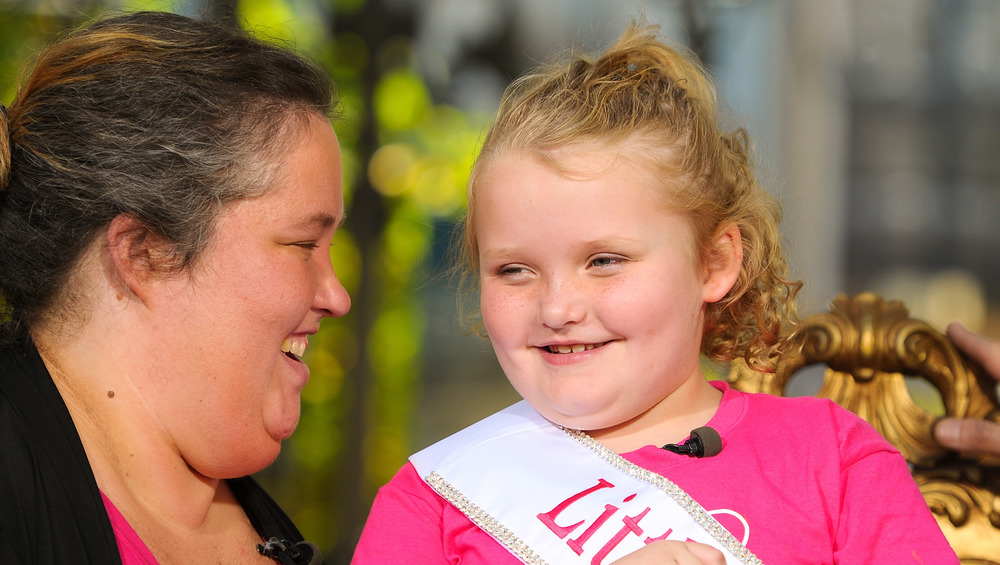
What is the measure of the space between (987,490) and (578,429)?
808 millimetres

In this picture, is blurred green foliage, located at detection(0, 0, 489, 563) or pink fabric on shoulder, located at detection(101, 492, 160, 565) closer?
pink fabric on shoulder, located at detection(101, 492, 160, 565)

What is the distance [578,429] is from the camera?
156 centimetres

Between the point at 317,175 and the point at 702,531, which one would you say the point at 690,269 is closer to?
the point at 702,531

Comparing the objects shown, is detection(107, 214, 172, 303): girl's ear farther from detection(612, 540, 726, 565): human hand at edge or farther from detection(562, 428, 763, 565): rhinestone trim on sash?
detection(612, 540, 726, 565): human hand at edge

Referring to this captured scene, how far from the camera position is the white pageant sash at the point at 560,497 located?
4.67 feet

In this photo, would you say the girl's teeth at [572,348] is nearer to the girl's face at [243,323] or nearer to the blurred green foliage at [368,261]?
the girl's face at [243,323]

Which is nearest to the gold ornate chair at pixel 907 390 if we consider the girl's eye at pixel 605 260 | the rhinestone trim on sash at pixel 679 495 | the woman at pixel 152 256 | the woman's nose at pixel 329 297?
the rhinestone trim on sash at pixel 679 495

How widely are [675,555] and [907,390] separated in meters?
0.87

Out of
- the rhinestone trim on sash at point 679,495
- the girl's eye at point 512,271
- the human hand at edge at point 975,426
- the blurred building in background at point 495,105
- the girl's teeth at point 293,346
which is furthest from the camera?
the blurred building in background at point 495,105

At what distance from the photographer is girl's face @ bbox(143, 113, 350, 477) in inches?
59.3

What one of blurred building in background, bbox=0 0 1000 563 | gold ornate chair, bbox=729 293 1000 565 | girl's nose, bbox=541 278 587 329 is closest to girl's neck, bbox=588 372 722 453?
girl's nose, bbox=541 278 587 329

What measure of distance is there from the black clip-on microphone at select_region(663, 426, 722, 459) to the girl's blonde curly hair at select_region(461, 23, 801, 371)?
248mm

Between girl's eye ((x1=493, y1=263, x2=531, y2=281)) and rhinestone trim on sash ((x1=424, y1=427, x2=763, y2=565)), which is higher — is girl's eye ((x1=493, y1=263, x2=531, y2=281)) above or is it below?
above

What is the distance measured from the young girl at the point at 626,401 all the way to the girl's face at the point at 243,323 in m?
0.25
